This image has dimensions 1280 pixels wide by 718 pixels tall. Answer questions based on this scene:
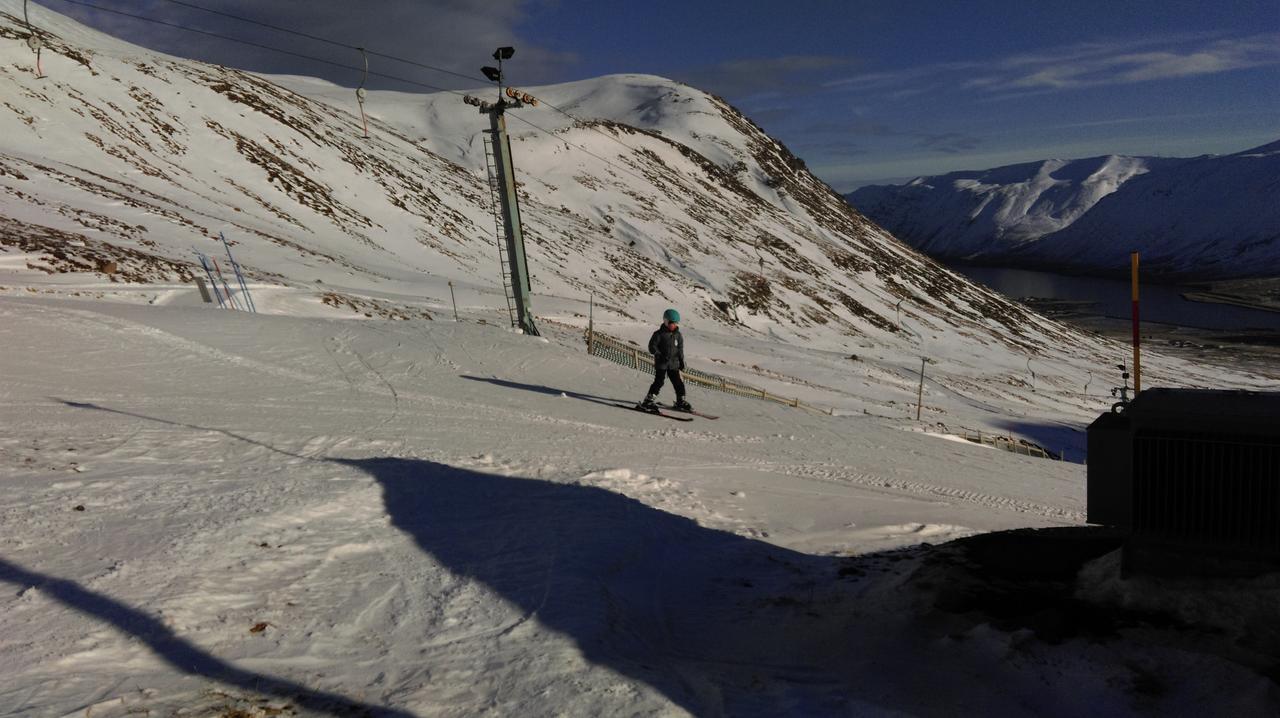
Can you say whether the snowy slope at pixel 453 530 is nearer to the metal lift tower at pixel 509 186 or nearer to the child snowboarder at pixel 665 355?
the child snowboarder at pixel 665 355

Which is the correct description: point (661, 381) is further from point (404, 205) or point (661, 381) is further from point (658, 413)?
point (404, 205)

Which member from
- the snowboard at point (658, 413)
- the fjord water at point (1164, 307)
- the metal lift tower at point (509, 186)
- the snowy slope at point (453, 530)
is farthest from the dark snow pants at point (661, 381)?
the fjord water at point (1164, 307)

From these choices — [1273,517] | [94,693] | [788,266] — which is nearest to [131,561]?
[94,693]

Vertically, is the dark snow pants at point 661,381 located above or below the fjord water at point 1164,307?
below

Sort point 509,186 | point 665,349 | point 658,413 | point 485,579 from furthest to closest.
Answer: point 509,186, point 658,413, point 665,349, point 485,579

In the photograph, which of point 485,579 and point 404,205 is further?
point 404,205

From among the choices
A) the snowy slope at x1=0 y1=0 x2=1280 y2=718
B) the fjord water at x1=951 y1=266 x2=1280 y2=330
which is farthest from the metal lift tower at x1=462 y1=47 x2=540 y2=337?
the fjord water at x1=951 y1=266 x2=1280 y2=330

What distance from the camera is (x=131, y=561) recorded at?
478 cm

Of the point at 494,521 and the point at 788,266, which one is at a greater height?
the point at 788,266

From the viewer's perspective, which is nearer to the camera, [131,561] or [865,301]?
[131,561]

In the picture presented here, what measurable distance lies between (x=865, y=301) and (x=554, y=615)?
6439cm

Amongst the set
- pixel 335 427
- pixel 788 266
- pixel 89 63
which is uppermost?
pixel 89 63

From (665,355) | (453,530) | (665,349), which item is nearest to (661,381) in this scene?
(665,355)

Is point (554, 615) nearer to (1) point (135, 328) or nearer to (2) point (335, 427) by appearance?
(2) point (335, 427)
